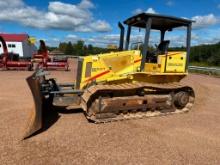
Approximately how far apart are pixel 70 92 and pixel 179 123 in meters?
3.01

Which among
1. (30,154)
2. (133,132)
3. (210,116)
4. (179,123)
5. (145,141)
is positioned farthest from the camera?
(210,116)

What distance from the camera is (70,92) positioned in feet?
24.9

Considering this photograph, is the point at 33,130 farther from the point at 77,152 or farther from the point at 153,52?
the point at 153,52

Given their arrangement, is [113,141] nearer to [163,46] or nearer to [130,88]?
[130,88]

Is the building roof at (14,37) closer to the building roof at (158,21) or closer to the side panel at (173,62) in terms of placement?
the building roof at (158,21)

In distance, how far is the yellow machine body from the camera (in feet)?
26.1

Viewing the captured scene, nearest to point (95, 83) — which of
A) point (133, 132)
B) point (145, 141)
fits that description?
point (133, 132)

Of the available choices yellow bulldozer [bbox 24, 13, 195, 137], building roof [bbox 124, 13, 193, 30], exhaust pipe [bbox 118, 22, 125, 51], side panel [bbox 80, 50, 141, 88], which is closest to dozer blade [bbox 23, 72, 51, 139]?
yellow bulldozer [bbox 24, 13, 195, 137]

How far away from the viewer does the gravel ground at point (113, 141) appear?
5.13 m

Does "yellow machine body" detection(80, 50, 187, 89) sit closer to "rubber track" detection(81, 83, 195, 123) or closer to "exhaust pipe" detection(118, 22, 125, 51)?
"rubber track" detection(81, 83, 195, 123)

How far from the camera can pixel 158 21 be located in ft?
27.3

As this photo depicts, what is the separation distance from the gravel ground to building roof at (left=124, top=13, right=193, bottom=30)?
2787 mm

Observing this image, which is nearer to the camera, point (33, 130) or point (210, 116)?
point (33, 130)

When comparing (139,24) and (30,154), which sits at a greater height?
(139,24)
